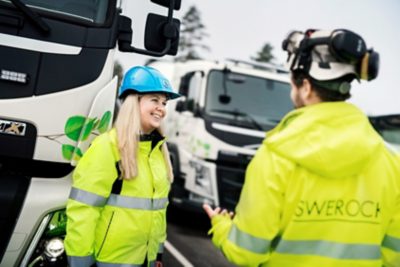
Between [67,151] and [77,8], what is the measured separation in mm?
987

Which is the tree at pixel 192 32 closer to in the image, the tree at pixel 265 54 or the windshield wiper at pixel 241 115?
the tree at pixel 265 54

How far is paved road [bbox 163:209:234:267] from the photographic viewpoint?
5.65 meters

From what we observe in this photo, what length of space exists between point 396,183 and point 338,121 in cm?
39

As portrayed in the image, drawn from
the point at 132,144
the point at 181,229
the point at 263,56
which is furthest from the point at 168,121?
the point at 263,56

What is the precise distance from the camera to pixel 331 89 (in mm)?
1753

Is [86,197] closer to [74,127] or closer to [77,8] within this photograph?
[74,127]

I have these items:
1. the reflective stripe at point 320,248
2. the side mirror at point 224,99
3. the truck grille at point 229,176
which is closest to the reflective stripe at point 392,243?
the reflective stripe at point 320,248

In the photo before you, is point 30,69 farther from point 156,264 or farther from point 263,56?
point 263,56

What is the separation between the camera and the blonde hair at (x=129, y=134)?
2344 millimetres

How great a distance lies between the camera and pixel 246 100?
7.08 metres

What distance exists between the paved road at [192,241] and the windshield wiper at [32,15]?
3.49 metres

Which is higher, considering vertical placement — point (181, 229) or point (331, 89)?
point (331, 89)

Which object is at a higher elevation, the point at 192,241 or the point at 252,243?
the point at 252,243

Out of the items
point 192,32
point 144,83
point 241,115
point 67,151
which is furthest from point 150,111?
point 192,32
